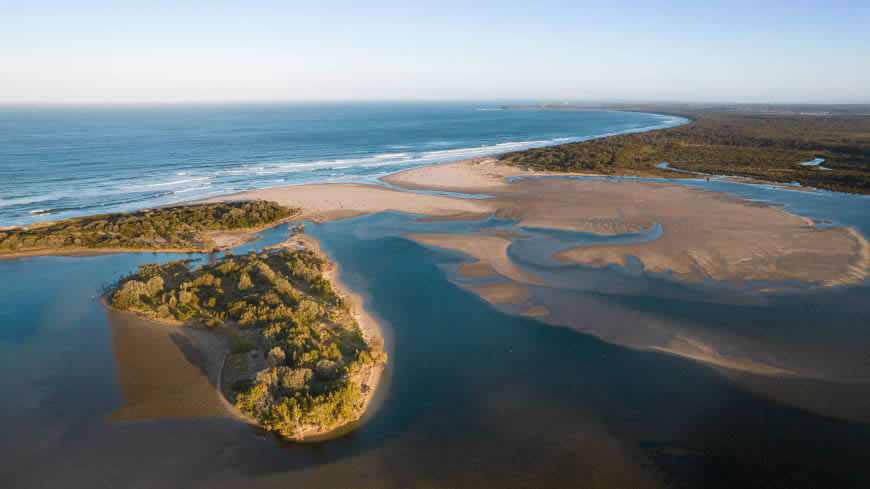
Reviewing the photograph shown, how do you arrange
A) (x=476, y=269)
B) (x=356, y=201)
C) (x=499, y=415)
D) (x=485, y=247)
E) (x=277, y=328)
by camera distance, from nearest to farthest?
1. (x=499, y=415)
2. (x=277, y=328)
3. (x=476, y=269)
4. (x=485, y=247)
5. (x=356, y=201)

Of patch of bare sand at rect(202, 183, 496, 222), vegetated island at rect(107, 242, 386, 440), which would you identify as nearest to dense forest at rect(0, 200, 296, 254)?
patch of bare sand at rect(202, 183, 496, 222)

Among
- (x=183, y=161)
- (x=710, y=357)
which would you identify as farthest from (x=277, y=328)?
(x=183, y=161)

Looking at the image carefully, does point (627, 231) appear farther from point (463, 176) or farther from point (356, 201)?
point (356, 201)

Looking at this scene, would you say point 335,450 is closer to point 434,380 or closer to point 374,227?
point 434,380

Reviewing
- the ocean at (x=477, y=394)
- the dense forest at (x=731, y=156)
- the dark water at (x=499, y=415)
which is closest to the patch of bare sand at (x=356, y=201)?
the ocean at (x=477, y=394)

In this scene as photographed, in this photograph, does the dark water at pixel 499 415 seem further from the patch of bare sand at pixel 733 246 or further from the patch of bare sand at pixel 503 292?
the patch of bare sand at pixel 733 246
